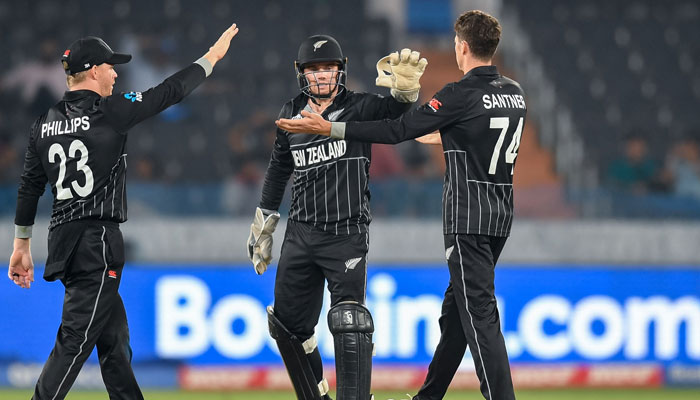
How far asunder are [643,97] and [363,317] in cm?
830

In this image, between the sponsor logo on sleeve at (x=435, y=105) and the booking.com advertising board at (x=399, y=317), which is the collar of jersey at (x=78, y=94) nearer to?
the sponsor logo on sleeve at (x=435, y=105)

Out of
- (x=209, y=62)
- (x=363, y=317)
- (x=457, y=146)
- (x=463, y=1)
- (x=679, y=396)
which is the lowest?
(x=679, y=396)

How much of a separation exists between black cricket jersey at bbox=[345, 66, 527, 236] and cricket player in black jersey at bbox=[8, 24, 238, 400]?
3.82 feet

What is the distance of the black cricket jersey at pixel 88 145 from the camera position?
521 centimetres

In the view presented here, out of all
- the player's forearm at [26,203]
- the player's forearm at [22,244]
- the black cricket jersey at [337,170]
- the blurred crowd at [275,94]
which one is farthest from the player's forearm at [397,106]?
the blurred crowd at [275,94]

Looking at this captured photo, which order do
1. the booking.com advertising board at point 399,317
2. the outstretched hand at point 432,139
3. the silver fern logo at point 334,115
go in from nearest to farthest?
the silver fern logo at point 334,115 → the outstretched hand at point 432,139 → the booking.com advertising board at point 399,317

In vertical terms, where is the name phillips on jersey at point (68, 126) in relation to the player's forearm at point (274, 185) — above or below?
above

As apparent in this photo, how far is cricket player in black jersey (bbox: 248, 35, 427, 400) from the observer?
5348 mm

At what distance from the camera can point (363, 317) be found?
5.36 metres

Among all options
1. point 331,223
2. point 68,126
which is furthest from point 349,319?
point 68,126

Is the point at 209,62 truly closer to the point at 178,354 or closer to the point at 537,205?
the point at 178,354

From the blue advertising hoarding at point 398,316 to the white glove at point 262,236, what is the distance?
2.81 meters

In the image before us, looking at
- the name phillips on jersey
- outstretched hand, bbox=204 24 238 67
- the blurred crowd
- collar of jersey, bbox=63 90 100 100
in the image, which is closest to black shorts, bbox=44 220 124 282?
the name phillips on jersey

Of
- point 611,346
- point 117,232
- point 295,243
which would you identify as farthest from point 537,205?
point 117,232
